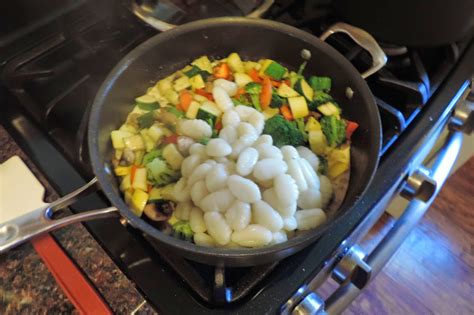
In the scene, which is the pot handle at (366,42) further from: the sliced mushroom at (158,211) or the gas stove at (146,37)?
the sliced mushroom at (158,211)

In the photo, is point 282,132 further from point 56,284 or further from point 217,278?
point 56,284

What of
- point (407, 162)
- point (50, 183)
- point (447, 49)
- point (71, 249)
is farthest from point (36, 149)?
point (447, 49)

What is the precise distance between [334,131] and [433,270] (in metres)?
0.86

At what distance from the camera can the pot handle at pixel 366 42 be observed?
711 mm

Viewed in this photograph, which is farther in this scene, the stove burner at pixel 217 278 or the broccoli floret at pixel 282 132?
the broccoli floret at pixel 282 132

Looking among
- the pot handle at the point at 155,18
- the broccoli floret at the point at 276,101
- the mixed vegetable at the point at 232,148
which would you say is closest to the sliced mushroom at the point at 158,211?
the mixed vegetable at the point at 232,148

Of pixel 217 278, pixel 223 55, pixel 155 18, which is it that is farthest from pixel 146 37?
pixel 217 278

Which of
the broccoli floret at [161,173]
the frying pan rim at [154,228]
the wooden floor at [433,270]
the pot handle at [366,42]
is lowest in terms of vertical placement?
the wooden floor at [433,270]

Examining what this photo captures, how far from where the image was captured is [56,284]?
0.60 m

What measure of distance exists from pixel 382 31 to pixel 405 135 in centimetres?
19

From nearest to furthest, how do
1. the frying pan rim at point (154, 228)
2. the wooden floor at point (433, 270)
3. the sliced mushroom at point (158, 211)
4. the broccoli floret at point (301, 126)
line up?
the frying pan rim at point (154, 228) → the sliced mushroom at point (158, 211) → the broccoli floret at point (301, 126) → the wooden floor at point (433, 270)

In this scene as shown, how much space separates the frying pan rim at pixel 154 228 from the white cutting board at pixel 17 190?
131mm

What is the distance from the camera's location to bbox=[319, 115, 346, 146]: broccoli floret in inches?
27.7

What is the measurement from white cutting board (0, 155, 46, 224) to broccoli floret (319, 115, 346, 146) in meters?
0.46
